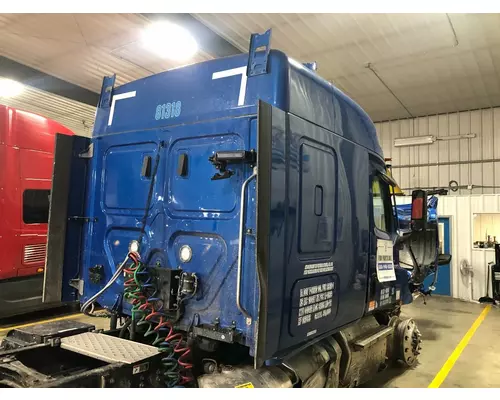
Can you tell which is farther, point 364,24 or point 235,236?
point 364,24

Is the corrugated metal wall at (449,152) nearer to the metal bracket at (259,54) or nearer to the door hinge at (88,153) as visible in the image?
the metal bracket at (259,54)

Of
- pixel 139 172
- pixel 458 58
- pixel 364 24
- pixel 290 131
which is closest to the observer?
pixel 290 131

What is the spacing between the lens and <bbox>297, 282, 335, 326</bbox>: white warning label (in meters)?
2.85

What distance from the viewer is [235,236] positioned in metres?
2.78

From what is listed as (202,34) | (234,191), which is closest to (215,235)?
(234,191)

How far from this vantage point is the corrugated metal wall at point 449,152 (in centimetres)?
1194

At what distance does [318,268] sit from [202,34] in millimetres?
5650

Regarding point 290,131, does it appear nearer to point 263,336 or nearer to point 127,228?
point 263,336

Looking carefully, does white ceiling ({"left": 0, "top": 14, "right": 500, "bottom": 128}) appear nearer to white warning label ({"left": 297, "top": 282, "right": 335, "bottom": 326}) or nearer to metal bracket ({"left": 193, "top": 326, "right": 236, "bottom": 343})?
white warning label ({"left": 297, "top": 282, "right": 335, "bottom": 326})

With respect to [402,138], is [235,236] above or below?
below

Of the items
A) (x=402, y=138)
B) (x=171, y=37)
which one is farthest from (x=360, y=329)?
(x=402, y=138)

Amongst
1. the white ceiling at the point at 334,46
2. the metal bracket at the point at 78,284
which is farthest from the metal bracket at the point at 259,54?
the white ceiling at the point at 334,46

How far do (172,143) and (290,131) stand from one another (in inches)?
38.7

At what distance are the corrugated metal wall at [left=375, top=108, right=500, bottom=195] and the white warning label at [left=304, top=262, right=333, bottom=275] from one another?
1077 centimetres
